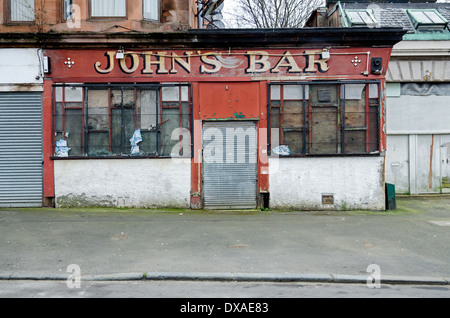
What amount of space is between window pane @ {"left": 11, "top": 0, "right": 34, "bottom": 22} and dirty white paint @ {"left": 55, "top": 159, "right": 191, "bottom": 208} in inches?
161

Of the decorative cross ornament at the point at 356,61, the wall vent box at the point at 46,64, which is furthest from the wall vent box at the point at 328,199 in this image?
the wall vent box at the point at 46,64

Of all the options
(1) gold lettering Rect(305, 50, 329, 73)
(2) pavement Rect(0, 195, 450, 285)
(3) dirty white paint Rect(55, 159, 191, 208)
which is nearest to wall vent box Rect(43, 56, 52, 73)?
(3) dirty white paint Rect(55, 159, 191, 208)

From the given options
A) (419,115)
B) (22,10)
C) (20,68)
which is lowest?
(419,115)

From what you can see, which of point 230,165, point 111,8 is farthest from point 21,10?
point 230,165

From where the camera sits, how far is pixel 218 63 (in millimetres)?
12383

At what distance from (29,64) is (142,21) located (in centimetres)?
331

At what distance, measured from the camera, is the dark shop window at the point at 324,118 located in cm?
1250

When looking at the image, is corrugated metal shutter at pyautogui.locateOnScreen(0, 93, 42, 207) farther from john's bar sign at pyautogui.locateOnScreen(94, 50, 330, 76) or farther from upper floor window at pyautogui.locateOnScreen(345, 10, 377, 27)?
upper floor window at pyautogui.locateOnScreen(345, 10, 377, 27)

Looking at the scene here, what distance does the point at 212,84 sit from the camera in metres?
12.4

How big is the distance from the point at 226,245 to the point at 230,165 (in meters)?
4.20

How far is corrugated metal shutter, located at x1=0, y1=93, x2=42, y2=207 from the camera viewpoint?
1212 centimetres

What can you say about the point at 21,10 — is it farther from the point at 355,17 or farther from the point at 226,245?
the point at 355,17
